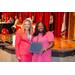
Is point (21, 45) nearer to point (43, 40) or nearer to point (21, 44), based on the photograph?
point (21, 44)

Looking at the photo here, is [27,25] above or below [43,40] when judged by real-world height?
above

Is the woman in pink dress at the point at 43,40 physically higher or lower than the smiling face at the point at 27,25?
lower

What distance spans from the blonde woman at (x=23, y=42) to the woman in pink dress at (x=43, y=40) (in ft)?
0.42

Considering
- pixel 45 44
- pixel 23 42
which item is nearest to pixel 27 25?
pixel 23 42

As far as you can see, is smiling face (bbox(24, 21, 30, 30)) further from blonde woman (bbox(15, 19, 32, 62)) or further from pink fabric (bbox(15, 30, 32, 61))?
pink fabric (bbox(15, 30, 32, 61))

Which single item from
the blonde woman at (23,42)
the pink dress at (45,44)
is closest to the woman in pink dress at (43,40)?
the pink dress at (45,44)

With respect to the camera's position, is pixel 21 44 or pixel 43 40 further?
pixel 21 44

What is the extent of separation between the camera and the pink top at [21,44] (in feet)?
7.27

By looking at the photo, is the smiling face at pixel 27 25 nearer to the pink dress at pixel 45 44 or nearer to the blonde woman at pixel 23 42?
the blonde woman at pixel 23 42

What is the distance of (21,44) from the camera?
2.26 metres

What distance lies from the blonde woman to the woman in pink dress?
0.42 feet

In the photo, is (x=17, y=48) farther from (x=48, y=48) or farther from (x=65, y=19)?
(x=65, y=19)

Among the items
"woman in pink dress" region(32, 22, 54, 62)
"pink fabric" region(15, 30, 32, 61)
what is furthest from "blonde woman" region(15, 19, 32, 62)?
"woman in pink dress" region(32, 22, 54, 62)

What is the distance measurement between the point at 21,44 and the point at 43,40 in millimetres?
385
